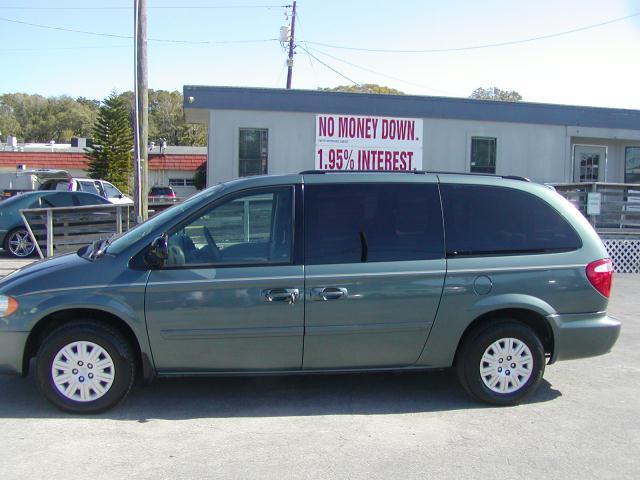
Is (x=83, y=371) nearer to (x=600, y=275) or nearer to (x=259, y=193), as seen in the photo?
(x=259, y=193)

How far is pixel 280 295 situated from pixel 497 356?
183cm

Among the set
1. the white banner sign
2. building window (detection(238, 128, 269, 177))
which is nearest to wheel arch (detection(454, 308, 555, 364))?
the white banner sign

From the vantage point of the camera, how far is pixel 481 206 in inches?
196

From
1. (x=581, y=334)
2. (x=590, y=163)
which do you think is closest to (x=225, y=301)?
(x=581, y=334)

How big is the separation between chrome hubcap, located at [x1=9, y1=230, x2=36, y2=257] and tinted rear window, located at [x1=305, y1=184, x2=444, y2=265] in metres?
10.4

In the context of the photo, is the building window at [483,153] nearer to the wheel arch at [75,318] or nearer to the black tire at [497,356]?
the black tire at [497,356]

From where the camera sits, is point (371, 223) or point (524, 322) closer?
point (371, 223)

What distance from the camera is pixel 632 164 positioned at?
59.3 ft

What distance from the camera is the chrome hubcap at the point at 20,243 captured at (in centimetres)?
1305

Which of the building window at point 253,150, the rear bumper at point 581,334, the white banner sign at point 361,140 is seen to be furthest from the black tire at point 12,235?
the rear bumper at point 581,334

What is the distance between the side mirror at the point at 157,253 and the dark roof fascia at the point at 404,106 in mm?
10893

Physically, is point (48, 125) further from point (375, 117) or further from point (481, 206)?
point (481, 206)

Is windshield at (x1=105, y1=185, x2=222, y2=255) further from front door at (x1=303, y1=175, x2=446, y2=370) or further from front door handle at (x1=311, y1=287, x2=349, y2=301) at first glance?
front door handle at (x1=311, y1=287, x2=349, y2=301)

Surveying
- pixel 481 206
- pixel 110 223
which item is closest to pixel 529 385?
pixel 481 206
